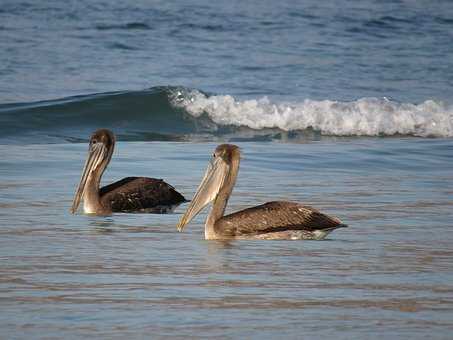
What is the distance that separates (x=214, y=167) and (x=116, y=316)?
3301mm

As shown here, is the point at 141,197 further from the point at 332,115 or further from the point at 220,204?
the point at 332,115

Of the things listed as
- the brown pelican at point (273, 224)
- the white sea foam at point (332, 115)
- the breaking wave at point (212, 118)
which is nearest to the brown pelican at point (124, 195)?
the brown pelican at point (273, 224)

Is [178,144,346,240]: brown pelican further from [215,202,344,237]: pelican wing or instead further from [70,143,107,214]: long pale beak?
[70,143,107,214]: long pale beak

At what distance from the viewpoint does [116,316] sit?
673 cm

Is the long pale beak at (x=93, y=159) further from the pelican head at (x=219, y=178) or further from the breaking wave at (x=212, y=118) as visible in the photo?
the breaking wave at (x=212, y=118)

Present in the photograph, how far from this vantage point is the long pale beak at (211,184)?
9.84 metres

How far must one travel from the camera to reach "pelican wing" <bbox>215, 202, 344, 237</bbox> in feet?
30.8

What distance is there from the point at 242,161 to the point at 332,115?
4810 mm

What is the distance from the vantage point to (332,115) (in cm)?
1861

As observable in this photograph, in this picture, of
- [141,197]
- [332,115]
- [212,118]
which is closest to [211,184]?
[141,197]

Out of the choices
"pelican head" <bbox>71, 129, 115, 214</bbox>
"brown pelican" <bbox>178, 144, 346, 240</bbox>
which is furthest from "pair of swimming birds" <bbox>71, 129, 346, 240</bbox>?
"pelican head" <bbox>71, 129, 115, 214</bbox>

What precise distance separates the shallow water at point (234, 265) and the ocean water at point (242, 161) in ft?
0.07

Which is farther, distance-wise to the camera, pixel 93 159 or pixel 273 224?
pixel 93 159

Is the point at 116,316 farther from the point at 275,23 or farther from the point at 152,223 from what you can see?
the point at 275,23
